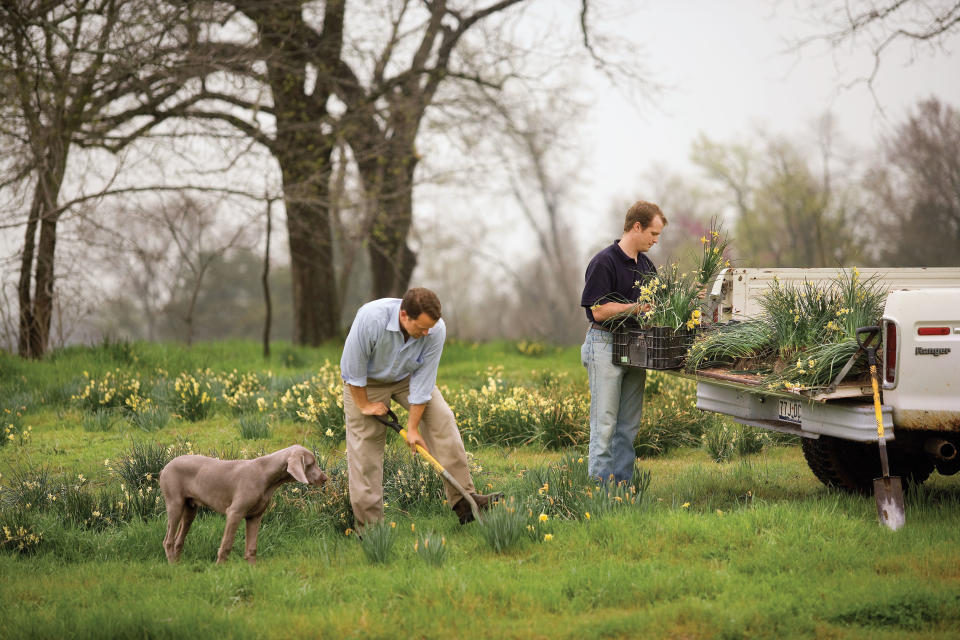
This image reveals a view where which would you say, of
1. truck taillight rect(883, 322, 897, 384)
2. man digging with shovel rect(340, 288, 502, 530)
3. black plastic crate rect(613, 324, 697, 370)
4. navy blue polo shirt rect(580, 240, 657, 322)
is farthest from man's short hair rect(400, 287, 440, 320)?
truck taillight rect(883, 322, 897, 384)

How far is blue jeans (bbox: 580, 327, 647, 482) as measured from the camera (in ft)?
20.8

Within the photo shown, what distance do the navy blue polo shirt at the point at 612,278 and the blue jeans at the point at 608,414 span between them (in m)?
0.24

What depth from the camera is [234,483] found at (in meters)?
5.21

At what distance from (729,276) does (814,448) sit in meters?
1.49

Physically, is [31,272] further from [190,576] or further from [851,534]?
[851,534]

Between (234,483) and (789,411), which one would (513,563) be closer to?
(234,483)

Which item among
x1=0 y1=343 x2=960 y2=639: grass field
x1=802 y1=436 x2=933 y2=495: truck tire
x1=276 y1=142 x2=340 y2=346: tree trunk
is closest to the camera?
x1=0 y1=343 x2=960 y2=639: grass field

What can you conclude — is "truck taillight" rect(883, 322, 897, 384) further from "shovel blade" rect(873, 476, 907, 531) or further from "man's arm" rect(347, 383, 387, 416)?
"man's arm" rect(347, 383, 387, 416)

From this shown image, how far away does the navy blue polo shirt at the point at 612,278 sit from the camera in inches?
245

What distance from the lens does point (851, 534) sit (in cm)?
536

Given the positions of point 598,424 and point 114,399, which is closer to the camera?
point 598,424

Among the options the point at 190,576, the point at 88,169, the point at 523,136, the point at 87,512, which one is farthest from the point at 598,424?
the point at 523,136

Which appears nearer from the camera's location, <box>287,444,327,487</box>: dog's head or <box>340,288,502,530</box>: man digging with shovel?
<box>287,444,327,487</box>: dog's head

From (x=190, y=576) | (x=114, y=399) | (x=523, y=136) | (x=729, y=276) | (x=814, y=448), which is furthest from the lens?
(x=523, y=136)
